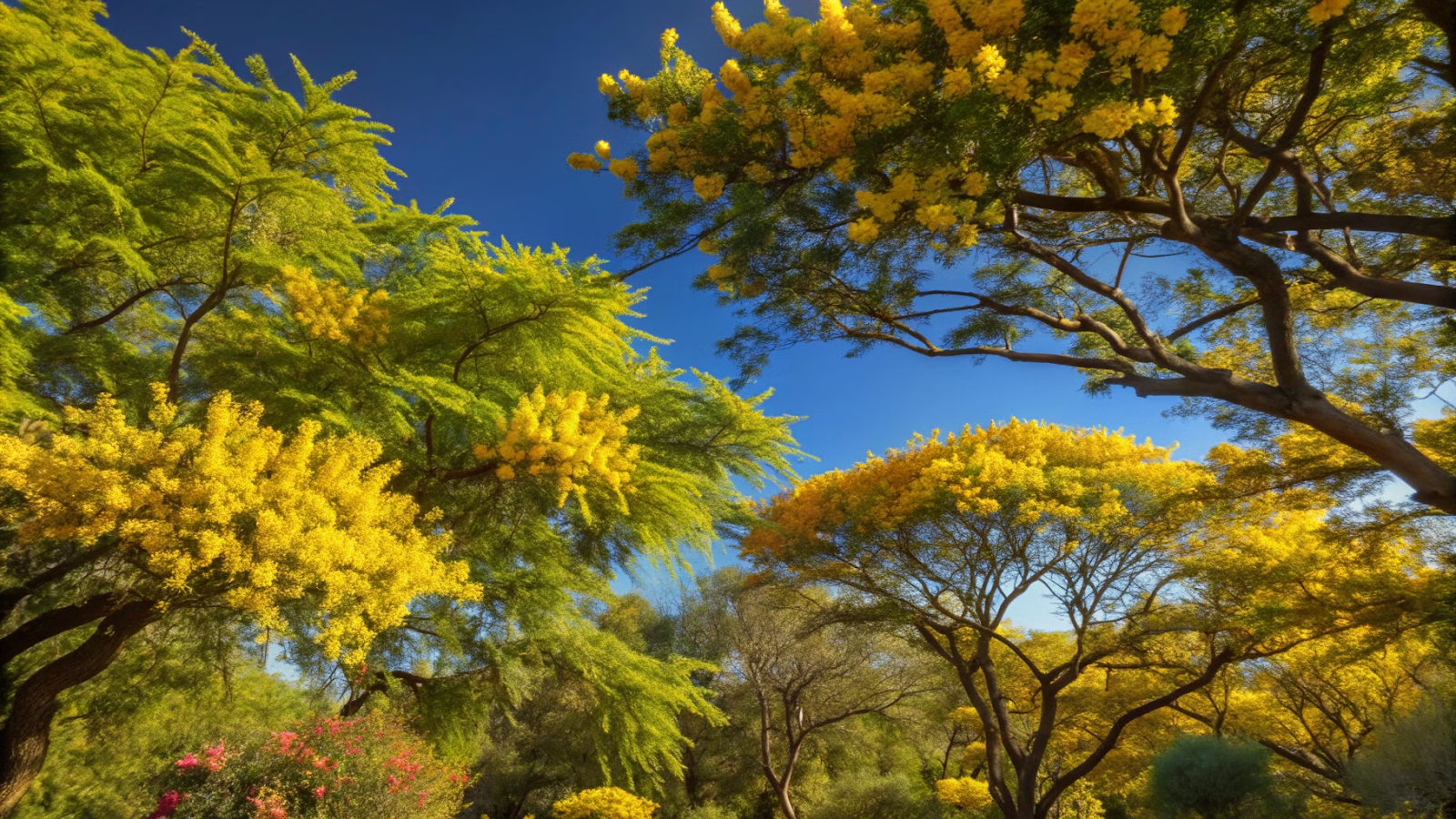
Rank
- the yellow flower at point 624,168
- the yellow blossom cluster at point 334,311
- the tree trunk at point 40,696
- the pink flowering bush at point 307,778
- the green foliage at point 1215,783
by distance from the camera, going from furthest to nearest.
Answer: the green foliage at point 1215,783 < the pink flowering bush at point 307,778 < the tree trunk at point 40,696 < the yellow blossom cluster at point 334,311 < the yellow flower at point 624,168

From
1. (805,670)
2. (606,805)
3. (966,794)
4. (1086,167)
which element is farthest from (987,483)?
(966,794)

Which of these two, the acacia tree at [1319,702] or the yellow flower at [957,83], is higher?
the yellow flower at [957,83]

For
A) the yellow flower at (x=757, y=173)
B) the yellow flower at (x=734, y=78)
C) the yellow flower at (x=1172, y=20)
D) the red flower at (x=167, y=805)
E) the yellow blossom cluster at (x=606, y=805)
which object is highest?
the yellow flower at (x=734, y=78)

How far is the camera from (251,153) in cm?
525

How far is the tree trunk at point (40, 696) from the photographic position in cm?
594

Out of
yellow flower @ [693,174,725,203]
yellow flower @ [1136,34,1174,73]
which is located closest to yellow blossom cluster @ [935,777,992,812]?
yellow flower @ [693,174,725,203]

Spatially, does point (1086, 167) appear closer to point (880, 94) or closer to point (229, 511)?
point (880, 94)

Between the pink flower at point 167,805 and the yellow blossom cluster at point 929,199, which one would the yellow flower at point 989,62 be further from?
the pink flower at point 167,805

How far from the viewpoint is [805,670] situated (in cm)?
1474

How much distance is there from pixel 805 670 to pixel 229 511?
511 inches

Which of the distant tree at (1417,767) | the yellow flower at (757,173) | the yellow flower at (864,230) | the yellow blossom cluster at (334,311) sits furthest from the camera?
the distant tree at (1417,767)

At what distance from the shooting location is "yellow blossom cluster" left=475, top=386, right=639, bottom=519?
A: 512 cm

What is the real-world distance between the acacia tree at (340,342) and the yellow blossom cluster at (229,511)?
375 mm

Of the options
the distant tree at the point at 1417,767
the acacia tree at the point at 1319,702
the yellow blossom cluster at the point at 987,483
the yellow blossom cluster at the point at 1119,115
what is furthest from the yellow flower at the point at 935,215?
the acacia tree at the point at 1319,702
